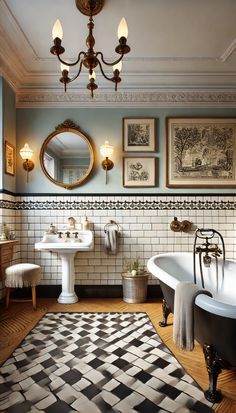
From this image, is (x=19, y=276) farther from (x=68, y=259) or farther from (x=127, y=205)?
(x=127, y=205)

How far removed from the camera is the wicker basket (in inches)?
144

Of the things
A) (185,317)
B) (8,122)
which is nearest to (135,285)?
(185,317)

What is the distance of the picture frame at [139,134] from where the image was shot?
13.0 feet

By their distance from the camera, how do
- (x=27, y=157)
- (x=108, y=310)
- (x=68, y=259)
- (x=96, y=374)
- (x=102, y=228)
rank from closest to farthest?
1. (x=96, y=374)
2. (x=108, y=310)
3. (x=68, y=259)
4. (x=27, y=157)
5. (x=102, y=228)

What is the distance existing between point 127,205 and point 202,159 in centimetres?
127

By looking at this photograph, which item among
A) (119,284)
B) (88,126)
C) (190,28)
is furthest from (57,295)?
(190,28)

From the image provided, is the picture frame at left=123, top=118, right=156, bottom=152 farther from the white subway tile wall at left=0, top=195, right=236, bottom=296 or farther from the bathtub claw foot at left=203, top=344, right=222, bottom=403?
the bathtub claw foot at left=203, top=344, right=222, bottom=403

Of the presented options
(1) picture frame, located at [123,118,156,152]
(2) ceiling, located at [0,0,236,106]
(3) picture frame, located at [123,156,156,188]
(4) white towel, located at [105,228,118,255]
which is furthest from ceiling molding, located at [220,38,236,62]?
(4) white towel, located at [105,228,118,255]

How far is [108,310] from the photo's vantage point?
3385 millimetres

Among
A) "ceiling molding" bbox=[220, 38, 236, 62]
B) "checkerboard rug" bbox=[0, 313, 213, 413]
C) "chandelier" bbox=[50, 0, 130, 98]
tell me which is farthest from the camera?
"ceiling molding" bbox=[220, 38, 236, 62]

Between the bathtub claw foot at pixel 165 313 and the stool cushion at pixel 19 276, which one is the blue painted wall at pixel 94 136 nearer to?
the stool cushion at pixel 19 276

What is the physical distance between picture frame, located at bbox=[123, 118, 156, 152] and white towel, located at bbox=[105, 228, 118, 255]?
3.93 feet

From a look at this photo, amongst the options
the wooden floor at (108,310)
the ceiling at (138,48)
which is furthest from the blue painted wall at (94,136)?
the wooden floor at (108,310)

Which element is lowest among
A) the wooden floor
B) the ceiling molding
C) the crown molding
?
the wooden floor
